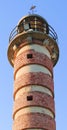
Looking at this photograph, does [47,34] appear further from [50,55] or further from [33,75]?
[33,75]

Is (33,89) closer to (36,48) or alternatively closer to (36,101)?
(36,101)

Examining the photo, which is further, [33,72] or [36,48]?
[36,48]

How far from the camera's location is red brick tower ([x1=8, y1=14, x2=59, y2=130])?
16.2m

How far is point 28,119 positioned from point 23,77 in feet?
8.51

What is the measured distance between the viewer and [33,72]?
17422mm

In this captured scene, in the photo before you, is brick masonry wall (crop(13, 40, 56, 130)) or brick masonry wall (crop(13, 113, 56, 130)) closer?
brick masonry wall (crop(13, 113, 56, 130))

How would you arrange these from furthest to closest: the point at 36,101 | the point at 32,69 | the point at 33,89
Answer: the point at 32,69
the point at 33,89
the point at 36,101

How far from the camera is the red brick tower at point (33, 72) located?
53.1ft

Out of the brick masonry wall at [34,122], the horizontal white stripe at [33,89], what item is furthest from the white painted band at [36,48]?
the brick masonry wall at [34,122]

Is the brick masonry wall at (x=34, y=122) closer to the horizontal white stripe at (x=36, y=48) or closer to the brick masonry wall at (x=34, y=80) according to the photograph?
the brick masonry wall at (x=34, y=80)

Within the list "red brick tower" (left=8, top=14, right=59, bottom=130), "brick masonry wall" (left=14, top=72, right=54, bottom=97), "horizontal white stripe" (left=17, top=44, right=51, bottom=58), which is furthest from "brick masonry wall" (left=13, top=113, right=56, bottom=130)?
"horizontal white stripe" (left=17, top=44, right=51, bottom=58)

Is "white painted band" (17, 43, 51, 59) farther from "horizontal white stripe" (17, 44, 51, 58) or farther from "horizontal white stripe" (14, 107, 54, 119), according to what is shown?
"horizontal white stripe" (14, 107, 54, 119)

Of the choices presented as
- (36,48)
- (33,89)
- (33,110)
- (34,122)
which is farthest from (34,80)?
(34,122)

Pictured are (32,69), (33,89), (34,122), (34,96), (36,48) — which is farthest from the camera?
(36,48)
